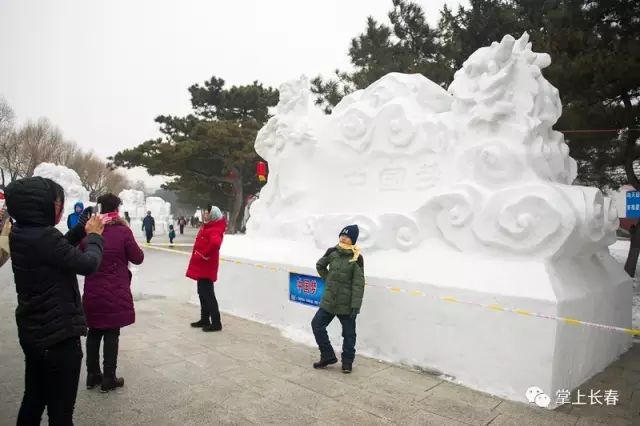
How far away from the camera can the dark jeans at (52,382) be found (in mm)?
2295

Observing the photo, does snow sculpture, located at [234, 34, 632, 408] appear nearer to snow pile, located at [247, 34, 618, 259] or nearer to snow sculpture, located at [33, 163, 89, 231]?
snow pile, located at [247, 34, 618, 259]

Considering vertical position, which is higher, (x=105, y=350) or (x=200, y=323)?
(x=105, y=350)

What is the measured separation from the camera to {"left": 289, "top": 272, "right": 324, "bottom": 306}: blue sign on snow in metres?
5.02

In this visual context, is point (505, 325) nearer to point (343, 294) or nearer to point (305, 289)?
point (343, 294)

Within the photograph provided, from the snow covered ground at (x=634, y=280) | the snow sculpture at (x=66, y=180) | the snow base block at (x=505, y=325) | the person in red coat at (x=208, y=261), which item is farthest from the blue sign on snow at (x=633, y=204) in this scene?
the snow sculpture at (x=66, y=180)

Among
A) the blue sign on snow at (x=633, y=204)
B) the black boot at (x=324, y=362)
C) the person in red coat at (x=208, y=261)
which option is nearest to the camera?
the black boot at (x=324, y=362)

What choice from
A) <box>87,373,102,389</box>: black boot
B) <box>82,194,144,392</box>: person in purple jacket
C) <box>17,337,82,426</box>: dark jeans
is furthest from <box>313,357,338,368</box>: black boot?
<box>17,337,82,426</box>: dark jeans

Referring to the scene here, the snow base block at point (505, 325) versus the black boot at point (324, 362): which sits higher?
the snow base block at point (505, 325)

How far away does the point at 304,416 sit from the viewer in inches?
123

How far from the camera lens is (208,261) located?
5.17m

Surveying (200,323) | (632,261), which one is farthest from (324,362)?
(632,261)

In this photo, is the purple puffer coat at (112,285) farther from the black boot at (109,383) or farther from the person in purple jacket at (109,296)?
the black boot at (109,383)

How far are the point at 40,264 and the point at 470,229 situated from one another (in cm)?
350

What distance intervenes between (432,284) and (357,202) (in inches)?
66.7
